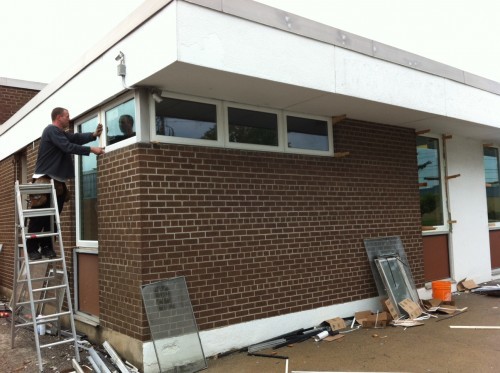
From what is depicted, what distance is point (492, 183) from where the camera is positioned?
10.8 meters

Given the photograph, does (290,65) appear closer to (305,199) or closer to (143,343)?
(305,199)

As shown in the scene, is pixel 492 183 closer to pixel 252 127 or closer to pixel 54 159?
pixel 252 127

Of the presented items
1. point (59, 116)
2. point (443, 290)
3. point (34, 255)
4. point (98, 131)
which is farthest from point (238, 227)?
point (443, 290)

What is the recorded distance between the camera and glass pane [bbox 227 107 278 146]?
5848mm

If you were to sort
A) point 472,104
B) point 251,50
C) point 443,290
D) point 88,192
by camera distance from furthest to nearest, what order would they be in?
point 472,104 → point 443,290 → point 88,192 → point 251,50

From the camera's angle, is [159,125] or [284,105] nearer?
[159,125]

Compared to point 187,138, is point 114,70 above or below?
above

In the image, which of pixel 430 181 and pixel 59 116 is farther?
pixel 430 181

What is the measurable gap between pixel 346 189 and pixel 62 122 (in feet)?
13.8

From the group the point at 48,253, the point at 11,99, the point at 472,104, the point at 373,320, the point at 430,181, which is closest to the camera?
the point at 48,253

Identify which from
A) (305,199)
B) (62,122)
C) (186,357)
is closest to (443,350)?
(305,199)

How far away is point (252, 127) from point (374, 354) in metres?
3.20

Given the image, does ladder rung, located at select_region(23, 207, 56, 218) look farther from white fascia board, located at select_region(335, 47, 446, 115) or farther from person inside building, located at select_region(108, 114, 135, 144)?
white fascia board, located at select_region(335, 47, 446, 115)

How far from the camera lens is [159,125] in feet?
17.2
